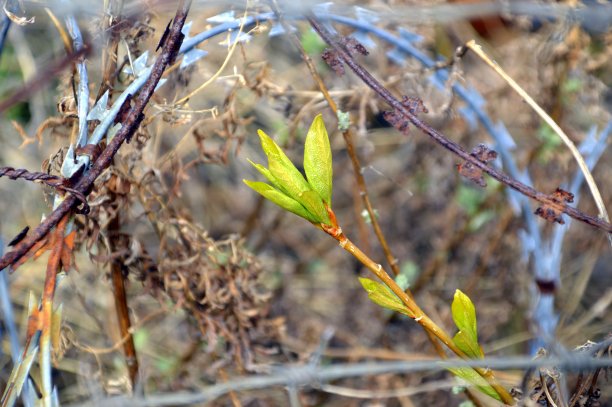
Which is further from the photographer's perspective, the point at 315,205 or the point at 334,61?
the point at 334,61

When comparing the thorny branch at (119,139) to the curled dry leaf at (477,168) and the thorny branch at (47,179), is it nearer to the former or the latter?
the thorny branch at (47,179)

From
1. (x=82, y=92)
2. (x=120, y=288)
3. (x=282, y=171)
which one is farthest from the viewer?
(x=120, y=288)

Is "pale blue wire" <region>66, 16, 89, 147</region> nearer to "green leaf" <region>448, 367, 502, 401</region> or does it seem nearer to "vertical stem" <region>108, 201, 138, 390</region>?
"vertical stem" <region>108, 201, 138, 390</region>

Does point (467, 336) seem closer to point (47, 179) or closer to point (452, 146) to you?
point (452, 146)

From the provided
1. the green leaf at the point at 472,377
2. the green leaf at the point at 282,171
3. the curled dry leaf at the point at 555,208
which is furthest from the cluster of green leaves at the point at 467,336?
the green leaf at the point at 282,171

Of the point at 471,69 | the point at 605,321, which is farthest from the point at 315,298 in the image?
the point at 471,69

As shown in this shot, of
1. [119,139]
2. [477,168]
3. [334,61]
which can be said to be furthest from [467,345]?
[119,139]

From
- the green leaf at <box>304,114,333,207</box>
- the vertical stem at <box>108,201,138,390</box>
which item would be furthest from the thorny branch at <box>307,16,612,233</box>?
the vertical stem at <box>108,201,138,390</box>
